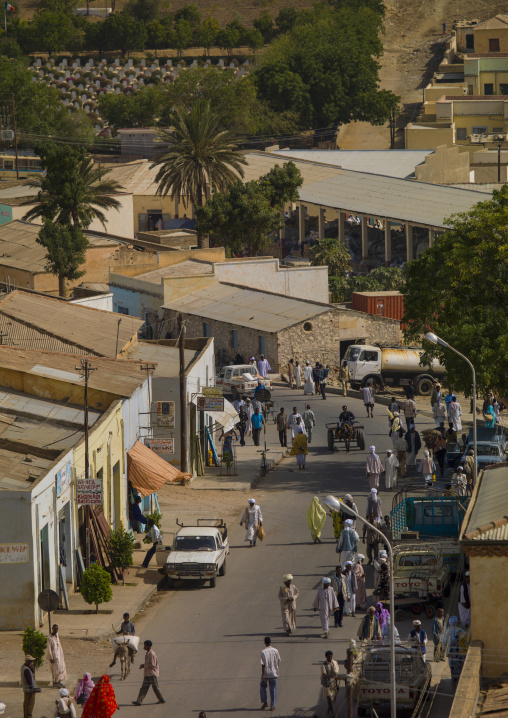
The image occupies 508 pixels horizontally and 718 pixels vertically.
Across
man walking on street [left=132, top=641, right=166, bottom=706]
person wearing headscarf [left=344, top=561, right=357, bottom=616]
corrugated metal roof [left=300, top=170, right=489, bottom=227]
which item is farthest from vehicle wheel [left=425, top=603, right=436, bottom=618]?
corrugated metal roof [left=300, top=170, right=489, bottom=227]

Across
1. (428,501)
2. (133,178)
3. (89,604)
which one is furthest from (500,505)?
(133,178)

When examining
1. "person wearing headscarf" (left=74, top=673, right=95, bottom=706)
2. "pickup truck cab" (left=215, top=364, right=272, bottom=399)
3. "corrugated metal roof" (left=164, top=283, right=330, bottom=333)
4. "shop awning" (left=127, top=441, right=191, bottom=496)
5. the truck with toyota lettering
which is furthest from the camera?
"corrugated metal roof" (left=164, top=283, right=330, bottom=333)

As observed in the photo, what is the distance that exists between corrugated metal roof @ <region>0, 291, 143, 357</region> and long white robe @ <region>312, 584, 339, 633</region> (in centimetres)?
1620

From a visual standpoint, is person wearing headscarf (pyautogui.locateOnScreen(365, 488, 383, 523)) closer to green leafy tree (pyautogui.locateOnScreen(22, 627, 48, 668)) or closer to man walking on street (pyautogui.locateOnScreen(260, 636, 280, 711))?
man walking on street (pyautogui.locateOnScreen(260, 636, 280, 711))

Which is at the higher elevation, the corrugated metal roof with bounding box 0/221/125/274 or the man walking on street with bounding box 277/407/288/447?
the corrugated metal roof with bounding box 0/221/125/274

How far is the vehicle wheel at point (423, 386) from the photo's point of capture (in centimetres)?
4853

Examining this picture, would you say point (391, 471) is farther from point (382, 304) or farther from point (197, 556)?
point (382, 304)

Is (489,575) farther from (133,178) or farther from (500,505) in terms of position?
(133,178)

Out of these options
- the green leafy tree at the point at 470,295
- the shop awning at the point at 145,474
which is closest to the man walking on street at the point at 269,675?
the shop awning at the point at 145,474

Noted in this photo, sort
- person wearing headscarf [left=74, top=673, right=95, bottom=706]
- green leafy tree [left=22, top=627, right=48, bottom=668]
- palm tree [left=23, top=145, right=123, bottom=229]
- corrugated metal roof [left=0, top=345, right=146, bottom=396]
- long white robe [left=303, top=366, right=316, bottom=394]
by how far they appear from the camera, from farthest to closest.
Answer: palm tree [left=23, top=145, right=123, bottom=229] → long white robe [left=303, top=366, right=316, bottom=394] → corrugated metal roof [left=0, top=345, right=146, bottom=396] → green leafy tree [left=22, top=627, right=48, bottom=668] → person wearing headscarf [left=74, top=673, right=95, bottom=706]

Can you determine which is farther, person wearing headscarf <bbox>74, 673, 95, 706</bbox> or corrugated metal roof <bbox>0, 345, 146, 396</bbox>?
corrugated metal roof <bbox>0, 345, 146, 396</bbox>

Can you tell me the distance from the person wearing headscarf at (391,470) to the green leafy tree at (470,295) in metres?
2.77

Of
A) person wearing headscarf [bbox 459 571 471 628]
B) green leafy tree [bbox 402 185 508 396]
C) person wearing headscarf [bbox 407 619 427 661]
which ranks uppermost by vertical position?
green leafy tree [bbox 402 185 508 396]

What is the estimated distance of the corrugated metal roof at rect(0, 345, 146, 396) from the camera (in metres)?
31.1
